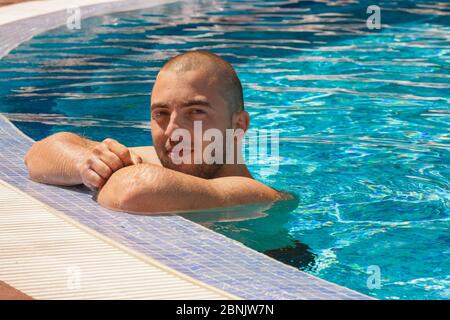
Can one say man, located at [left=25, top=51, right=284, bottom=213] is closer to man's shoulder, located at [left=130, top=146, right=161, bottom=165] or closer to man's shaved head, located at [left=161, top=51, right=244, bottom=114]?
man's shaved head, located at [left=161, top=51, right=244, bottom=114]

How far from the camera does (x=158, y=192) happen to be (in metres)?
4.59

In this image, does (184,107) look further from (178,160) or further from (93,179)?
(93,179)

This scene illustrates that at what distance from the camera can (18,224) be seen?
4379 mm

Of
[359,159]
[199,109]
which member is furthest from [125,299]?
[359,159]

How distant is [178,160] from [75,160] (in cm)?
53

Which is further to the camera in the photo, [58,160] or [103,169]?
[58,160]

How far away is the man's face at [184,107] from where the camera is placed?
188 inches

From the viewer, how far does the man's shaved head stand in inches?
189

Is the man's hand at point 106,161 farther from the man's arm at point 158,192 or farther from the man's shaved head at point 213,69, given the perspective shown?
the man's shaved head at point 213,69

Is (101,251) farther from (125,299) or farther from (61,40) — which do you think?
(61,40)

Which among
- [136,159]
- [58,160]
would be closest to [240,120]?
[136,159]

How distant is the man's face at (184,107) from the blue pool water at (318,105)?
1.26 feet

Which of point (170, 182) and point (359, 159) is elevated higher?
point (170, 182)

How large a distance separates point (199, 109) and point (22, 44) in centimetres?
610
